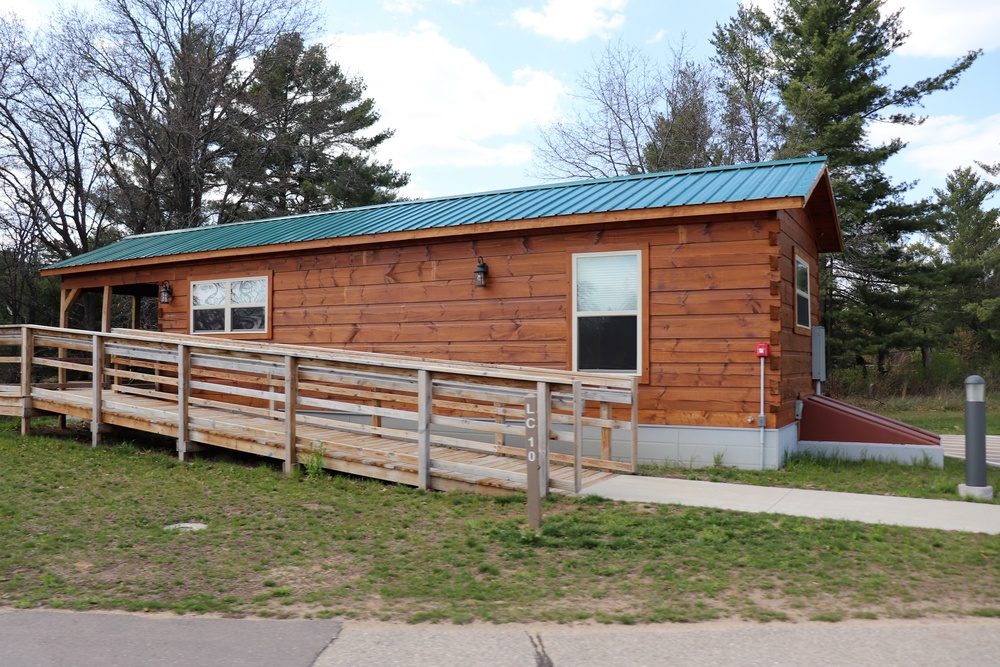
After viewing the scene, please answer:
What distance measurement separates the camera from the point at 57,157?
22.8m

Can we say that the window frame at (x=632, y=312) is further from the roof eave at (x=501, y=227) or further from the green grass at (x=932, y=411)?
the green grass at (x=932, y=411)

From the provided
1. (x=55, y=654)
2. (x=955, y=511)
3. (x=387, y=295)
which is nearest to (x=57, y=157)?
(x=387, y=295)

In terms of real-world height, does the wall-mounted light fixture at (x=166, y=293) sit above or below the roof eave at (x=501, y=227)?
below

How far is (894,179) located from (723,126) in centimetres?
564

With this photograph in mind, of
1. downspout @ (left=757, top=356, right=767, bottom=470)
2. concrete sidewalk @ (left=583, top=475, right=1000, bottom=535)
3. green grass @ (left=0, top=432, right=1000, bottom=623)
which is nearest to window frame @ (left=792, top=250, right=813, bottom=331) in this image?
downspout @ (left=757, top=356, right=767, bottom=470)

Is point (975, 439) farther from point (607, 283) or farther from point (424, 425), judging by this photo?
point (424, 425)

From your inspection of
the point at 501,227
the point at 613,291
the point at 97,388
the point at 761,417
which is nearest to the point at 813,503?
the point at 761,417

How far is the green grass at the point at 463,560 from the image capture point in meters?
4.49

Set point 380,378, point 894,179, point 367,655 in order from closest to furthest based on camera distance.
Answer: point 367,655 → point 380,378 → point 894,179

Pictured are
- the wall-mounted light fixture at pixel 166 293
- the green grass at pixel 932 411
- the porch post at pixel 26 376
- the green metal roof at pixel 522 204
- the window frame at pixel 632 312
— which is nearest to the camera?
the green metal roof at pixel 522 204

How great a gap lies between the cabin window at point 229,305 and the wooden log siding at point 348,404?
1.06m

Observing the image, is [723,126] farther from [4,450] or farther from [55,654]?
[55,654]

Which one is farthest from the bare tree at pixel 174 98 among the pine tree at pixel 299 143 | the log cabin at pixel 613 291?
the log cabin at pixel 613 291

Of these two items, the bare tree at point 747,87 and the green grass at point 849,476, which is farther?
the bare tree at point 747,87
